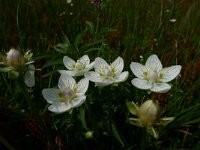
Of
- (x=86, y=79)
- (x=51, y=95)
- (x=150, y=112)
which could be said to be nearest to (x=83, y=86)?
(x=86, y=79)

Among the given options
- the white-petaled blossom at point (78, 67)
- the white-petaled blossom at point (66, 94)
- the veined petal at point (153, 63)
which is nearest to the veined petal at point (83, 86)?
the white-petaled blossom at point (66, 94)

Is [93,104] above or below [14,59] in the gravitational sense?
below

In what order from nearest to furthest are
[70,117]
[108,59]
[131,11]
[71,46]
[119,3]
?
[70,117], [71,46], [108,59], [131,11], [119,3]

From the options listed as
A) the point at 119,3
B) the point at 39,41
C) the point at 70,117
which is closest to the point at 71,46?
the point at 70,117

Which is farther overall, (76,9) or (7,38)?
(76,9)

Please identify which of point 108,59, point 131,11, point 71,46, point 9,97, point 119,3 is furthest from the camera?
point 119,3

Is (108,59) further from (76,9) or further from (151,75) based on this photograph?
(76,9)

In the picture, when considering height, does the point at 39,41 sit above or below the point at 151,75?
below

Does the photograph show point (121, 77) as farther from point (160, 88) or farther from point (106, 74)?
point (160, 88)
